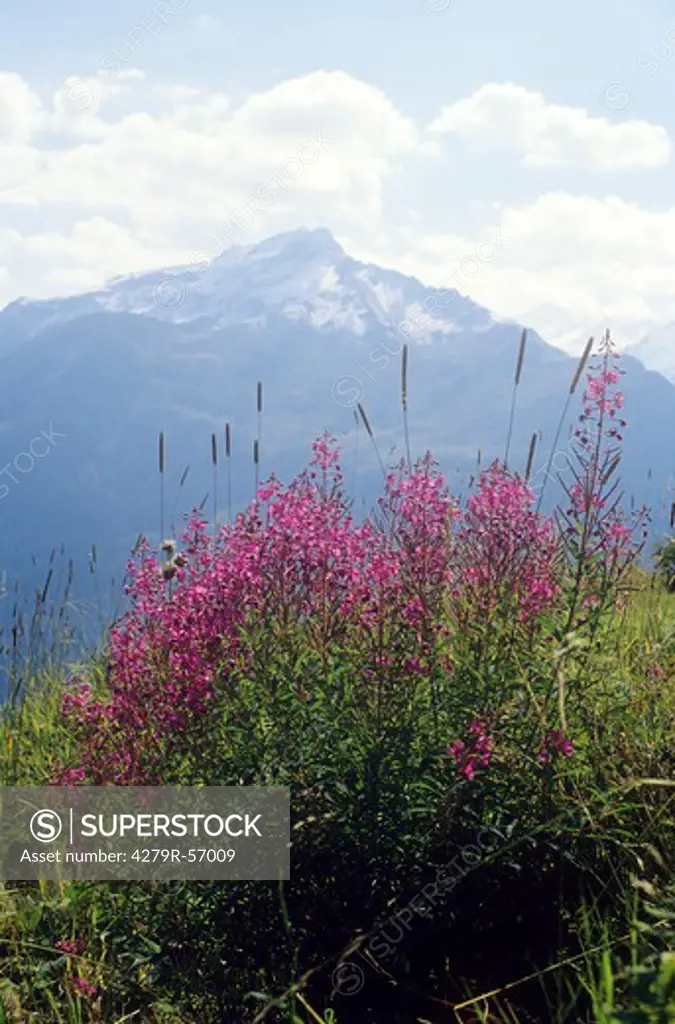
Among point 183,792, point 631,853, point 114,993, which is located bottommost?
point 114,993

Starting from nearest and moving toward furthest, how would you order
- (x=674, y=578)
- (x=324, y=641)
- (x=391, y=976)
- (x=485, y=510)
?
(x=391, y=976), (x=324, y=641), (x=485, y=510), (x=674, y=578)

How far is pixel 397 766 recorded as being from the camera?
4312 mm

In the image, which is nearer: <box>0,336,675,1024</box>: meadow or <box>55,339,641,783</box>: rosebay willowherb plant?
<box>0,336,675,1024</box>: meadow

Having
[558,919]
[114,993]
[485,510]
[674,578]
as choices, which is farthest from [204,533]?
[674,578]

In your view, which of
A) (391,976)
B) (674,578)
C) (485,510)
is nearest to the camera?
(391,976)

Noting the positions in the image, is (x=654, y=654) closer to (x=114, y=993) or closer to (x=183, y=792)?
(x=183, y=792)

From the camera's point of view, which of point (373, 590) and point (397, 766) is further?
point (373, 590)

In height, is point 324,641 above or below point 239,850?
above

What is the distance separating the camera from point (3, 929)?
5020mm

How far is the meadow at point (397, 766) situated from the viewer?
422 centimetres

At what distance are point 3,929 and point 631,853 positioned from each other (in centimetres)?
312

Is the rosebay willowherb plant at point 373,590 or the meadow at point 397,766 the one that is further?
the rosebay willowherb plant at point 373,590

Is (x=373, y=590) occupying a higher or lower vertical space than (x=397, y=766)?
higher

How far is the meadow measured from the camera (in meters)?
4.22
